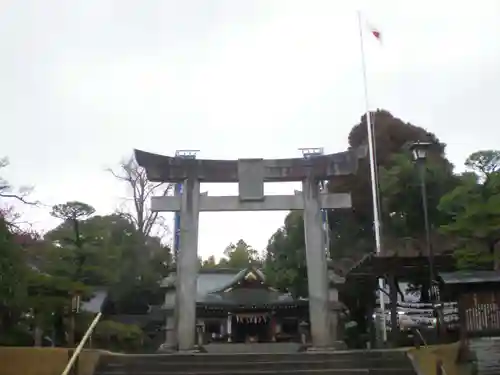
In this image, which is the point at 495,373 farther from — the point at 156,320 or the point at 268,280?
the point at 156,320

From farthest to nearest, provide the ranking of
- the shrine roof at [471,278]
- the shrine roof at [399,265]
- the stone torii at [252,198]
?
1. the stone torii at [252,198]
2. the shrine roof at [399,265]
3. the shrine roof at [471,278]

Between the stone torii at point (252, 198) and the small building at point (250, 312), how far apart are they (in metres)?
13.6

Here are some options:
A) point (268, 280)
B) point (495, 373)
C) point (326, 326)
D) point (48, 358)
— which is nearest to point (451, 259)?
point (326, 326)

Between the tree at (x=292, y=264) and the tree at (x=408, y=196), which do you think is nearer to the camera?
the tree at (x=292, y=264)

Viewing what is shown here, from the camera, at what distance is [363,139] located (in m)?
37.7

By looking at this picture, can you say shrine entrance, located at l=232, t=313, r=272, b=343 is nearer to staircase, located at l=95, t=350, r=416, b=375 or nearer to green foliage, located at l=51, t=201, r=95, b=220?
green foliage, located at l=51, t=201, r=95, b=220

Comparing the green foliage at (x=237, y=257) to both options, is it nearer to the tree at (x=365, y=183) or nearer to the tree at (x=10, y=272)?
the tree at (x=365, y=183)

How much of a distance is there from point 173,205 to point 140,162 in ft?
5.65

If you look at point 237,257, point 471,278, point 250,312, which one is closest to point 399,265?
point 471,278

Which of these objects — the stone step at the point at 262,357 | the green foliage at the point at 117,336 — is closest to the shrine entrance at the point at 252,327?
the green foliage at the point at 117,336

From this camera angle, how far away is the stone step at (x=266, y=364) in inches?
491

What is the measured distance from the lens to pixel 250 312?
3122 centimetres

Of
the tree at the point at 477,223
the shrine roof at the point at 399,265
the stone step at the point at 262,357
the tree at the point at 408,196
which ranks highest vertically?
the tree at the point at 408,196

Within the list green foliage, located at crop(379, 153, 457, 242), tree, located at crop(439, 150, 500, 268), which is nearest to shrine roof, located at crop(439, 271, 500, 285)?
tree, located at crop(439, 150, 500, 268)
